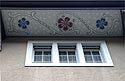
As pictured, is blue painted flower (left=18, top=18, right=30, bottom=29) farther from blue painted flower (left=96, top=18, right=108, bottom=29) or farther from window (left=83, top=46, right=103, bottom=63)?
blue painted flower (left=96, top=18, right=108, bottom=29)

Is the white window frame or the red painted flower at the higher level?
the red painted flower

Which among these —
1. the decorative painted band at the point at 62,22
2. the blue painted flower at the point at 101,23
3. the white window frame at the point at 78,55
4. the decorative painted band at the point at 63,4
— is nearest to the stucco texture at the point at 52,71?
the white window frame at the point at 78,55

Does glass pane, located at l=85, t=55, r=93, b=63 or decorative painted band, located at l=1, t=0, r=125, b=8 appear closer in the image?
glass pane, located at l=85, t=55, r=93, b=63

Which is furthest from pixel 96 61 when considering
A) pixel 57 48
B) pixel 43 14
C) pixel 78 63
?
pixel 43 14

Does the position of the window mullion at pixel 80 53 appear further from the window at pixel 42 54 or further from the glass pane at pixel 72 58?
the window at pixel 42 54

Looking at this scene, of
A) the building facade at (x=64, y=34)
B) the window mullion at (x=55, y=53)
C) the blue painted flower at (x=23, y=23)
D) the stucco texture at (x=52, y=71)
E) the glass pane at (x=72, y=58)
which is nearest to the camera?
the stucco texture at (x=52, y=71)

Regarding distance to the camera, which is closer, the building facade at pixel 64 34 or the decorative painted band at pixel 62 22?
the building facade at pixel 64 34

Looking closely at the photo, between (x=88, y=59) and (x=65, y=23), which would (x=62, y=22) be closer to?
(x=65, y=23)

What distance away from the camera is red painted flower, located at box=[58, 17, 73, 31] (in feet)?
25.6

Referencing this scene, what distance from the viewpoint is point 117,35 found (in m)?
8.07

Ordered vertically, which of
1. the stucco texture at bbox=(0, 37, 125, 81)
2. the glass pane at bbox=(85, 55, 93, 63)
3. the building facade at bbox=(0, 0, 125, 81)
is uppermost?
the building facade at bbox=(0, 0, 125, 81)

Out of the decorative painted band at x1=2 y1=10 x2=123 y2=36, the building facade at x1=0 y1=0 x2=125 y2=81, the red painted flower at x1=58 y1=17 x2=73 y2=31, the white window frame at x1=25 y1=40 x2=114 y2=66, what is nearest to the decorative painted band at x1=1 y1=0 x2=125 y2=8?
the building facade at x1=0 y1=0 x2=125 y2=81

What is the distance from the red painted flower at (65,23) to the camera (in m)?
7.80

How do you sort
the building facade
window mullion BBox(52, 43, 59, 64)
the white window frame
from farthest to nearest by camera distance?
the building facade < window mullion BBox(52, 43, 59, 64) < the white window frame
